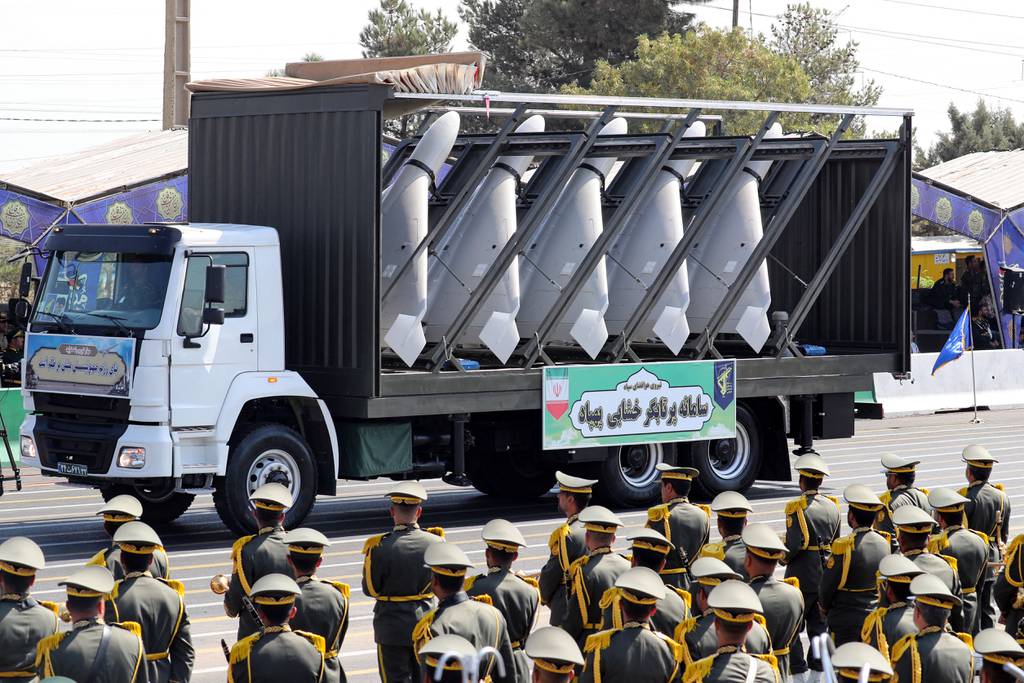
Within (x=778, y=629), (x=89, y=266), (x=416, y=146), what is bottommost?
(x=778, y=629)

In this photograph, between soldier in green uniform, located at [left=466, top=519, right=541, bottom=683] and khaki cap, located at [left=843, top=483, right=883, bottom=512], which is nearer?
soldier in green uniform, located at [left=466, top=519, right=541, bottom=683]

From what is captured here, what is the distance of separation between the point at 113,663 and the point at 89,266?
321 inches

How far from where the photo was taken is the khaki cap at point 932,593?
7.11 meters

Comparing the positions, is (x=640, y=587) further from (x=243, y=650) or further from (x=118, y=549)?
(x=118, y=549)

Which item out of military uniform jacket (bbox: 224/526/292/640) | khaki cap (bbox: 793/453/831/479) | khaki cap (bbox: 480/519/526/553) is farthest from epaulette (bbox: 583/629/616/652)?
khaki cap (bbox: 793/453/831/479)

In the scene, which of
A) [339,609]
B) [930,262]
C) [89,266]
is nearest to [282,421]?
[89,266]

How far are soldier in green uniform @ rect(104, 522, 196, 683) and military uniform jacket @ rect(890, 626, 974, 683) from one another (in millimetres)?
3363

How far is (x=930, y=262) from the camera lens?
36219mm

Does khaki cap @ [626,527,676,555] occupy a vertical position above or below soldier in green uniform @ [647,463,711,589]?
above

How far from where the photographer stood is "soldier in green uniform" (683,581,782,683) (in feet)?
21.6

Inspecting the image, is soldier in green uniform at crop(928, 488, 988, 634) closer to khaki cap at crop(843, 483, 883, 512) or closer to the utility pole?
khaki cap at crop(843, 483, 883, 512)

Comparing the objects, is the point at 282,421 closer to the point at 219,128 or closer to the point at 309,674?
the point at 219,128

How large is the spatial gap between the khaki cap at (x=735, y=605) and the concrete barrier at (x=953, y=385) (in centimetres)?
2028

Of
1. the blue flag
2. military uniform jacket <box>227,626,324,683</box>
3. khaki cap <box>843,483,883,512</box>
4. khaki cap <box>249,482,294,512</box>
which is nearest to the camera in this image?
military uniform jacket <box>227,626,324,683</box>
